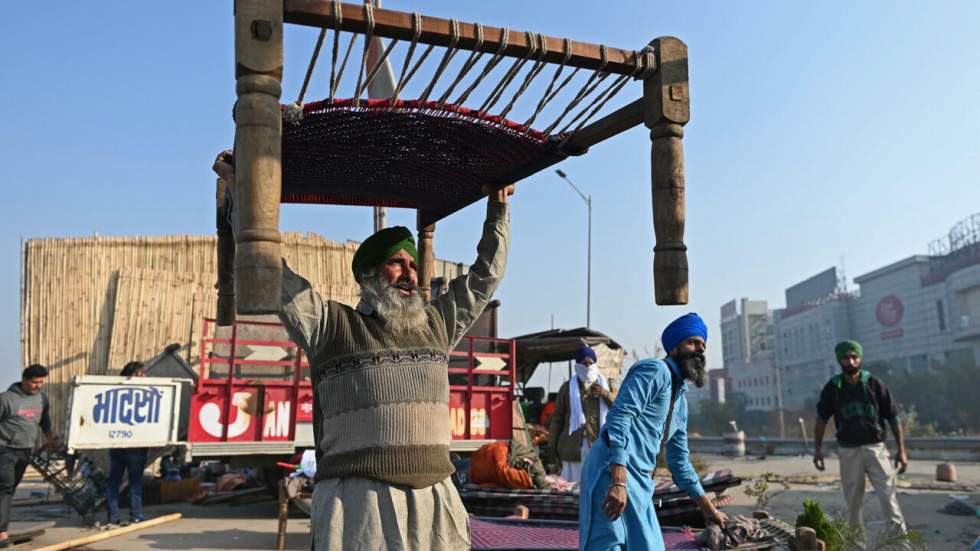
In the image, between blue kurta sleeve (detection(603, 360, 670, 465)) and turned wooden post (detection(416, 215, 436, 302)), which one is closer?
blue kurta sleeve (detection(603, 360, 670, 465))

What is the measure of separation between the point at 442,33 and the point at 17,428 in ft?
23.9

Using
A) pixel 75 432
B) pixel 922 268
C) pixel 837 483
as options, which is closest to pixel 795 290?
pixel 922 268

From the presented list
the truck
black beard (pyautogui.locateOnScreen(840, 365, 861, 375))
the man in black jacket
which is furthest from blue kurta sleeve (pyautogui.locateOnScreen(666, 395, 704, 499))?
the man in black jacket

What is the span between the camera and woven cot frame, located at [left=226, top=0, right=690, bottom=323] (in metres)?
2.01

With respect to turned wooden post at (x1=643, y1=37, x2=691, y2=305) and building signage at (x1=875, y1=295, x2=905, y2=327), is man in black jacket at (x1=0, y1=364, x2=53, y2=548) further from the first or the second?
building signage at (x1=875, y1=295, x2=905, y2=327)

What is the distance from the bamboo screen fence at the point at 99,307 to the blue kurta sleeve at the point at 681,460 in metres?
12.5

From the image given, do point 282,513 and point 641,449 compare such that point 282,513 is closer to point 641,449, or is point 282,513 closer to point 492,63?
point 641,449

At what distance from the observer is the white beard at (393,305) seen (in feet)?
8.64

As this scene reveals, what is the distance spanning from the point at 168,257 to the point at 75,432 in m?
8.11

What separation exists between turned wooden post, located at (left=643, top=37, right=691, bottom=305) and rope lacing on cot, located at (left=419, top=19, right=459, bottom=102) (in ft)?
2.37

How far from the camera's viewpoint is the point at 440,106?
2682 millimetres

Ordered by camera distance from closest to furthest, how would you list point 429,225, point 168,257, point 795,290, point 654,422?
point 654,422 → point 429,225 → point 168,257 → point 795,290

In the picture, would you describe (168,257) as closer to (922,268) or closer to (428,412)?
(428,412)

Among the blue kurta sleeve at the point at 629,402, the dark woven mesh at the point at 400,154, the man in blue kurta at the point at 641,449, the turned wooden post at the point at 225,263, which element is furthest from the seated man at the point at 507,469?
the turned wooden post at the point at 225,263
